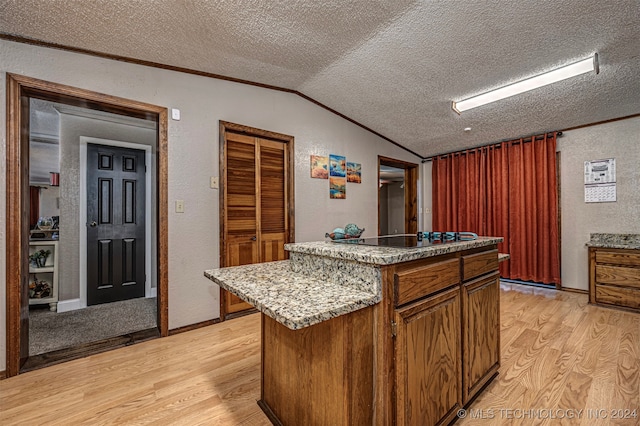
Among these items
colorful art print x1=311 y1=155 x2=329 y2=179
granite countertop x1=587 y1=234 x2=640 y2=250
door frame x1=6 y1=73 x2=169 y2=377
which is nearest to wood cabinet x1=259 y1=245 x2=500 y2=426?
door frame x1=6 y1=73 x2=169 y2=377

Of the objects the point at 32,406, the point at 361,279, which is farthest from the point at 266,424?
the point at 32,406

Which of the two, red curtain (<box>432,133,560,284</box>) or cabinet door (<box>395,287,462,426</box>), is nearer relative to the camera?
cabinet door (<box>395,287,462,426</box>)

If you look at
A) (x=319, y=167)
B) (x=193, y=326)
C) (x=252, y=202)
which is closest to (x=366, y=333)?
(x=193, y=326)

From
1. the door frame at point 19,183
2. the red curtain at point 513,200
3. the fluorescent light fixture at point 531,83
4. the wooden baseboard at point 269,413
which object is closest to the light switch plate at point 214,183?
the door frame at point 19,183

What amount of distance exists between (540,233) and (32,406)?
17.5ft

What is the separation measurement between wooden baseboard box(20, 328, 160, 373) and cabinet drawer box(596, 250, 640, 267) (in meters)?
4.80

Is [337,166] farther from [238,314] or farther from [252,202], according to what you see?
[238,314]

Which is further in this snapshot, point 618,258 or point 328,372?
point 618,258

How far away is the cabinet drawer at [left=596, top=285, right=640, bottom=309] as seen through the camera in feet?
9.75

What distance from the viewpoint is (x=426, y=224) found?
5332 mm

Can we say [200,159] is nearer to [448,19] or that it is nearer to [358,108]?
[358,108]

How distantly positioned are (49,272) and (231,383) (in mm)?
3120

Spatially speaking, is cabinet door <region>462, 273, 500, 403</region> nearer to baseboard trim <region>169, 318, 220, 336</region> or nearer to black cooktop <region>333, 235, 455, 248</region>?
black cooktop <region>333, 235, 455, 248</region>

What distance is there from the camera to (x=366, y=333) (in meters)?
1.11
